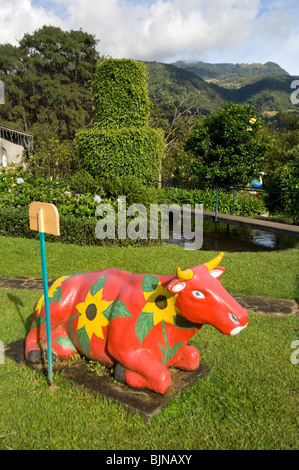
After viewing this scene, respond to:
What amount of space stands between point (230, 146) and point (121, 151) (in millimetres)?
9113

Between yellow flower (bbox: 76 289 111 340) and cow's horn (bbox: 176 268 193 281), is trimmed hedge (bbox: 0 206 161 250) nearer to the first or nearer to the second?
yellow flower (bbox: 76 289 111 340)

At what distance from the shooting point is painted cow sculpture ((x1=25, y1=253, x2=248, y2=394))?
108 inches

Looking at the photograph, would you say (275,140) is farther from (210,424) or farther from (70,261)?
(210,424)

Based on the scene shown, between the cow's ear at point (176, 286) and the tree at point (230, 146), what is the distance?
52.1 ft

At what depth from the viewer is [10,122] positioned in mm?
39062

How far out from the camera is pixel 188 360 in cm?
336

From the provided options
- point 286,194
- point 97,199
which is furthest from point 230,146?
point 97,199

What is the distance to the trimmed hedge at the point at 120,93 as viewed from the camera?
10719 millimetres

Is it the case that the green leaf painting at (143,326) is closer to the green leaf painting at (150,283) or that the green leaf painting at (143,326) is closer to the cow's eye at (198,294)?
the green leaf painting at (150,283)

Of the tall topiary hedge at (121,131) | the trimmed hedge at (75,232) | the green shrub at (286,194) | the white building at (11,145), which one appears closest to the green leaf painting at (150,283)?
the trimmed hedge at (75,232)

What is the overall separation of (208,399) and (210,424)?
1.02 ft

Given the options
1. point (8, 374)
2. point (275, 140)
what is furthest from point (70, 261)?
point (275, 140)

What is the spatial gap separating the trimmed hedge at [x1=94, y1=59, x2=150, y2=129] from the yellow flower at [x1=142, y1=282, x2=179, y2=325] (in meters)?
8.79

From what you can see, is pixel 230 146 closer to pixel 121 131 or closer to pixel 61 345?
pixel 121 131
